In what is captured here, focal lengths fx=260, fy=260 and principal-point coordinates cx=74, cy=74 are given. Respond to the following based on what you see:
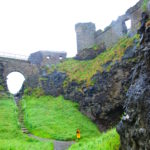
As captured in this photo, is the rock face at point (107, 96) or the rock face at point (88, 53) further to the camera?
the rock face at point (88, 53)


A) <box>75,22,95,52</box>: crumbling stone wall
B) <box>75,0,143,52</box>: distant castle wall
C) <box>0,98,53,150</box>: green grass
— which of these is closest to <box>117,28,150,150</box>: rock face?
<box>0,98,53,150</box>: green grass

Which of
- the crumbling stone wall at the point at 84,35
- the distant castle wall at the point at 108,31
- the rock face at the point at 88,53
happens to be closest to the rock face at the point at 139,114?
the distant castle wall at the point at 108,31

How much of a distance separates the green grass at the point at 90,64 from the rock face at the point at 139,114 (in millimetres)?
16544

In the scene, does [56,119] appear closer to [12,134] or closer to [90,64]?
[12,134]

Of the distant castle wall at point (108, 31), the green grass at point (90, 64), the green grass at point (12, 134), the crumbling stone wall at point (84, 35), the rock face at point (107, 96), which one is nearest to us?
the green grass at point (12, 134)

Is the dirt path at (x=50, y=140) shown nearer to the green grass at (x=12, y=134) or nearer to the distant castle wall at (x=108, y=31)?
the green grass at (x=12, y=134)

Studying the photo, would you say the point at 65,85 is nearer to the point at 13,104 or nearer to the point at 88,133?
the point at 13,104

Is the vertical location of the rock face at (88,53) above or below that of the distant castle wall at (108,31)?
below

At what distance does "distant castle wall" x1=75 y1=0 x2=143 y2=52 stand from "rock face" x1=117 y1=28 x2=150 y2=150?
61.8 feet

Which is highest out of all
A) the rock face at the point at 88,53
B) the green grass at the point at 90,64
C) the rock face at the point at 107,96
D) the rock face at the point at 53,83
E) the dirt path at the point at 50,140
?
the rock face at the point at 88,53

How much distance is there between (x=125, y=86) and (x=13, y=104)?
590 inches

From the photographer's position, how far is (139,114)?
33.8ft

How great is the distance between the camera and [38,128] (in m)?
24.6

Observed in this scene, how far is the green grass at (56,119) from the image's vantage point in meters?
23.6
